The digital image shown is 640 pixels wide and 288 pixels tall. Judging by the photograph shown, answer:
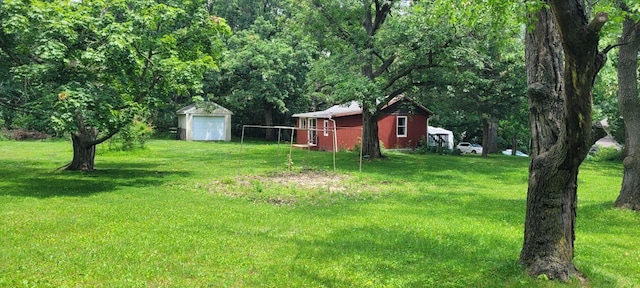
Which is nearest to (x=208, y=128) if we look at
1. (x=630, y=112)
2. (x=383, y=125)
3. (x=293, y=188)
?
(x=383, y=125)

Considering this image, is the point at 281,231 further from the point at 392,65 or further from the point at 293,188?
the point at 392,65

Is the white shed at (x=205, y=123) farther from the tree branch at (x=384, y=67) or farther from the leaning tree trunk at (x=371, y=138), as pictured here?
the tree branch at (x=384, y=67)

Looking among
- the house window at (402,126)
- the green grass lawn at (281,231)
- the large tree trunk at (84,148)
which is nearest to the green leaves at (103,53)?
the green grass lawn at (281,231)

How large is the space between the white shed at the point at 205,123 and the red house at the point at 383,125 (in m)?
9.13

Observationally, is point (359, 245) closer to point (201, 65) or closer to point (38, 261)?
point (38, 261)

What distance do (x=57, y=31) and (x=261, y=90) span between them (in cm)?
2418

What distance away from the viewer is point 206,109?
3678cm

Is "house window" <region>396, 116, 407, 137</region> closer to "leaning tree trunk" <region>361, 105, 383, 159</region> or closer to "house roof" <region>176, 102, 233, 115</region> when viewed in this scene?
"leaning tree trunk" <region>361, 105, 383, 159</region>

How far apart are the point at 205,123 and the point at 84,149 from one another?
22.4 m

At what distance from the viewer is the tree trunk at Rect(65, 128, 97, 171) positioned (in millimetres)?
15727

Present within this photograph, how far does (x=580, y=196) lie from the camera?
1293cm

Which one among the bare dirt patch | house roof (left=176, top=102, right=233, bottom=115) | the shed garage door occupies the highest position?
house roof (left=176, top=102, right=233, bottom=115)

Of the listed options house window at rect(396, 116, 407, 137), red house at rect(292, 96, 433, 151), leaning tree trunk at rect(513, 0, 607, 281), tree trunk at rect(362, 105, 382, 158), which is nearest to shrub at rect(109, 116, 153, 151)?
red house at rect(292, 96, 433, 151)

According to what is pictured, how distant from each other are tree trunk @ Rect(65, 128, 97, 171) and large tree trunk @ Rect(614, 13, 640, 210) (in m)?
14.9
